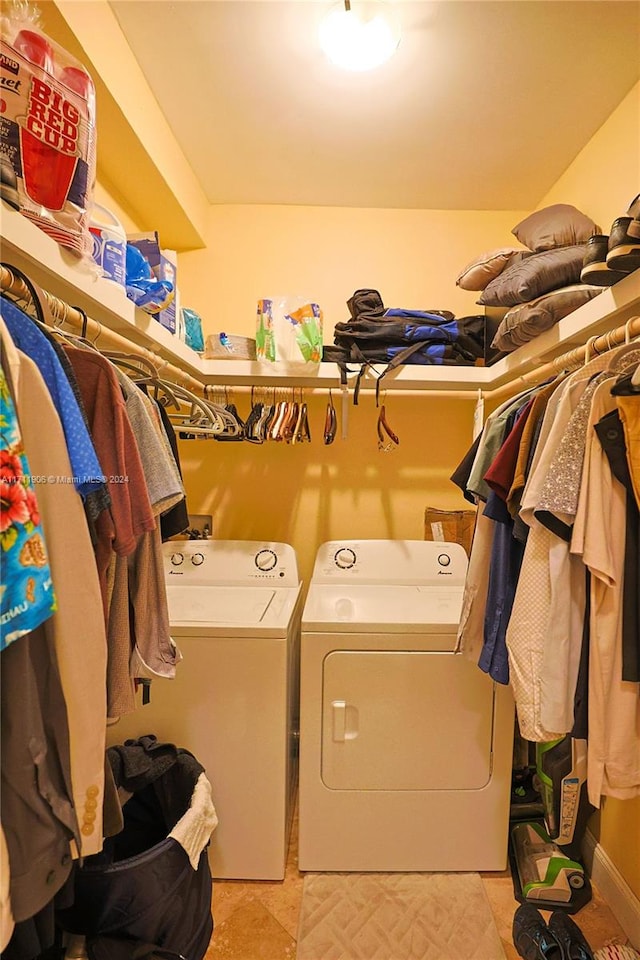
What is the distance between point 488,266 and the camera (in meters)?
1.60

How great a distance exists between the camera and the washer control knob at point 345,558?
1966 millimetres

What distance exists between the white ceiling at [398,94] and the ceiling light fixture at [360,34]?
55 millimetres

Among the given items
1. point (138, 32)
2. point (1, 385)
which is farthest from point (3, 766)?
point (138, 32)

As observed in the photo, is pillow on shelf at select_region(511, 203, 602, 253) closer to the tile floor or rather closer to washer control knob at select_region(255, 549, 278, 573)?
washer control knob at select_region(255, 549, 278, 573)

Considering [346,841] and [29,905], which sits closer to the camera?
[29,905]

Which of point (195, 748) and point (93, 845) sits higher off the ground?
point (93, 845)

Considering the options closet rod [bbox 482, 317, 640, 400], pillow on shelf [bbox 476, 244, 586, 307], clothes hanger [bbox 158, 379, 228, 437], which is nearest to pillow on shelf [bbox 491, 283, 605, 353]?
pillow on shelf [bbox 476, 244, 586, 307]

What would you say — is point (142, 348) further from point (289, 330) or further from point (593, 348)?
point (593, 348)

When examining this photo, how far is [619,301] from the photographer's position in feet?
3.51

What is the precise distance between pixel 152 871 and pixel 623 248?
5.88ft

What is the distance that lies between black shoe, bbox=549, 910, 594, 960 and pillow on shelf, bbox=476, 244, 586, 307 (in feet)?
6.15

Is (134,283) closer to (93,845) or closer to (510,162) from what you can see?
(93,845)

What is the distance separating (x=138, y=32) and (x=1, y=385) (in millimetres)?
Answer: 1488

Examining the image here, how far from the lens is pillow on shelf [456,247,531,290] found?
1.57m
